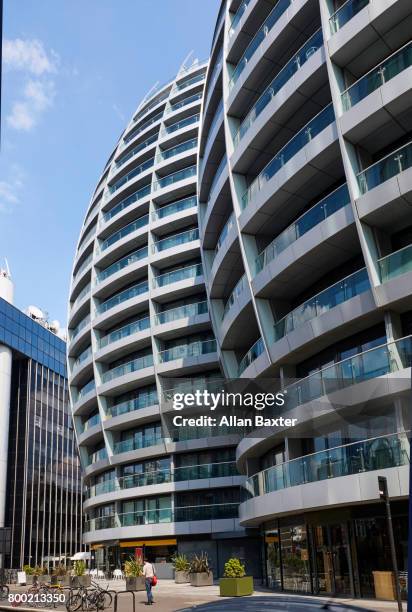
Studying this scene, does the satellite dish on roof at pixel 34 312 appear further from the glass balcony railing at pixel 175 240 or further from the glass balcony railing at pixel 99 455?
the glass balcony railing at pixel 175 240

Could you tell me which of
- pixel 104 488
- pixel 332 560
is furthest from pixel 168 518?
pixel 332 560

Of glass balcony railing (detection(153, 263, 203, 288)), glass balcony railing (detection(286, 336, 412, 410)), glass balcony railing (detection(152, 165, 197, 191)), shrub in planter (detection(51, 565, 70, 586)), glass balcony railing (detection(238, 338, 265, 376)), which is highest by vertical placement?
glass balcony railing (detection(152, 165, 197, 191))

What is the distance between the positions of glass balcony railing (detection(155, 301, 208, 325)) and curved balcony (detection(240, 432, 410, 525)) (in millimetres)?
19018

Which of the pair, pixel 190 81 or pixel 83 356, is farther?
pixel 190 81

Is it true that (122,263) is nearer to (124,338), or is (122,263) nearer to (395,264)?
(124,338)

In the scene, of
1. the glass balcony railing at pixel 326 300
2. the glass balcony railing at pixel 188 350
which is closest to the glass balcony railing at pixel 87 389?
the glass balcony railing at pixel 188 350

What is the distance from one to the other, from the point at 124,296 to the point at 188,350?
793 cm

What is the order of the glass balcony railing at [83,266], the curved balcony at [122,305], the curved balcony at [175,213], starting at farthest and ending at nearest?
the glass balcony railing at [83,266] → the curved balcony at [122,305] → the curved balcony at [175,213]

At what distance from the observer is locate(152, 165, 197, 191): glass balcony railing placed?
48312mm

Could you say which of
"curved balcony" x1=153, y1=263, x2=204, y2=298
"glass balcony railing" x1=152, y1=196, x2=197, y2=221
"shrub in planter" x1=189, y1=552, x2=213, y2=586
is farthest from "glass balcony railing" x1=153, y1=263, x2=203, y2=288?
"shrub in planter" x1=189, y1=552, x2=213, y2=586

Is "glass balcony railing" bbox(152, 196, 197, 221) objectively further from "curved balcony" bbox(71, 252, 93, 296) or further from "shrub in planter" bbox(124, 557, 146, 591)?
"shrub in planter" bbox(124, 557, 146, 591)

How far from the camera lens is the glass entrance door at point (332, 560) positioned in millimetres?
21047

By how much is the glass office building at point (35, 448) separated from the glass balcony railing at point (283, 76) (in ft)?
162

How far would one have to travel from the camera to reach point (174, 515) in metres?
41.8
